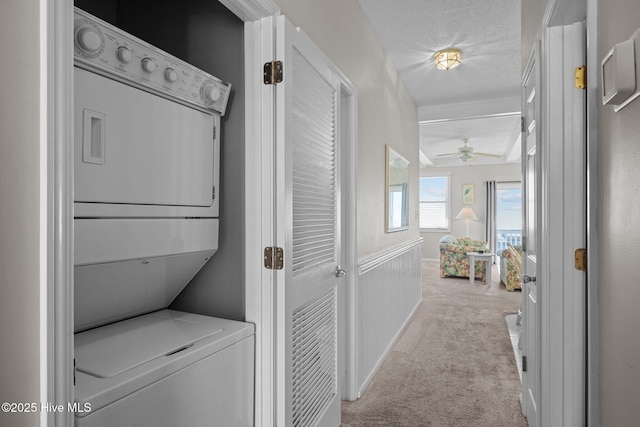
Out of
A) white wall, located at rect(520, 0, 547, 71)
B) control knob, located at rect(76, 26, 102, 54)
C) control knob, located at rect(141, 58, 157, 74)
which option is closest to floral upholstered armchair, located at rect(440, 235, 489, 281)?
white wall, located at rect(520, 0, 547, 71)

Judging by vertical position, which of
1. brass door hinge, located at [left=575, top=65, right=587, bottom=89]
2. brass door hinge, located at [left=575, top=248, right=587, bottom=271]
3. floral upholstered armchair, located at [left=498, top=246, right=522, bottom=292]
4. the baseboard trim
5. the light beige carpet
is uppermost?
brass door hinge, located at [left=575, top=65, right=587, bottom=89]

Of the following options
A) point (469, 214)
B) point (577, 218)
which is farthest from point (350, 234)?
point (469, 214)

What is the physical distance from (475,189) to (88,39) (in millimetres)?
9659

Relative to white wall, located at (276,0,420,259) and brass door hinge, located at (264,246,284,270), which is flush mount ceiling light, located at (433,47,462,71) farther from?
brass door hinge, located at (264,246,284,270)

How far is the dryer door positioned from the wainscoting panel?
140 centimetres

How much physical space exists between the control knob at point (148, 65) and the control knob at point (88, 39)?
0.16m

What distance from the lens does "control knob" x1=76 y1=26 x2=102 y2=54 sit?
3.37ft

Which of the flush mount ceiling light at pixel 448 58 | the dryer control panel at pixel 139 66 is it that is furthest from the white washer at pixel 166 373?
the flush mount ceiling light at pixel 448 58

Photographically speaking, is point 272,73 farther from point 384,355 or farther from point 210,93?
point 384,355

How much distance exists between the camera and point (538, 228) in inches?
70.4

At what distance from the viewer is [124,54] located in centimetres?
115

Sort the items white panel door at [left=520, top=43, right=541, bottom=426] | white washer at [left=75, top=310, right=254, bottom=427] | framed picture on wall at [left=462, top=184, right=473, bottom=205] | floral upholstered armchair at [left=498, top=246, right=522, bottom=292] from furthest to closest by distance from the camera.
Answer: framed picture on wall at [left=462, top=184, right=473, bottom=205], floral upholstered armchair at [left=498, top=246, right=522, bottom=292], white panel door at [left=520, top=43, right=541, bottom=426], white washer at [left=75, top=310, right=254, bottom=427]

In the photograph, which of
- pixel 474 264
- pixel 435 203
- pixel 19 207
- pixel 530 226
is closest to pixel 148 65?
pixel 19 207

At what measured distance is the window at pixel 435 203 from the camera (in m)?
9.82
